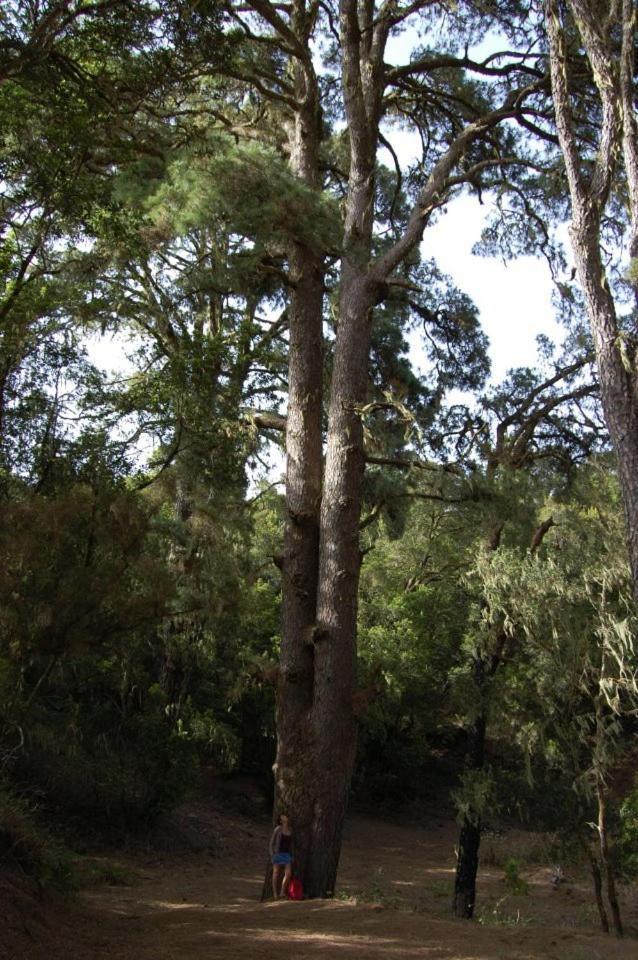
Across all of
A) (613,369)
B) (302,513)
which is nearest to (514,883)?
(302,513)

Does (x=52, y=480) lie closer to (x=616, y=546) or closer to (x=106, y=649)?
(x=106, y=649)

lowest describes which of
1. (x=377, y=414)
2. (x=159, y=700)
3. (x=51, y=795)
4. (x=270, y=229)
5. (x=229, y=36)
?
→ (x=51, y=795)

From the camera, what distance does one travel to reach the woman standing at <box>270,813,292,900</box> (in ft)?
28.0

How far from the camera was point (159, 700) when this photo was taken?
15531 millimetres

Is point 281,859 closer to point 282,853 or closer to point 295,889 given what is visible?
point 282,853

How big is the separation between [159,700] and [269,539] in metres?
4.28

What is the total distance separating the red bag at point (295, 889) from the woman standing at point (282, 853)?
0.05m

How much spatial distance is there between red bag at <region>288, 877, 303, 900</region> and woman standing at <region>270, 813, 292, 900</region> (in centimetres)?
5

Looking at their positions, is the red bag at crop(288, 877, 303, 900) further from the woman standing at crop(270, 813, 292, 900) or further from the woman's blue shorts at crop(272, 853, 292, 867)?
the woman's blue shorts at crop(272, 853, 292, 867)

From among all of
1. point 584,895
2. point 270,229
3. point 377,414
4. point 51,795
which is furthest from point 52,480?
point 584,895

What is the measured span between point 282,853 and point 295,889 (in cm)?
38

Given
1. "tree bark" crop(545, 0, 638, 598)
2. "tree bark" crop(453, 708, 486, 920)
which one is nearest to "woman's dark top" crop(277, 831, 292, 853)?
"tree bark" crop(453, 708, 486, 920)

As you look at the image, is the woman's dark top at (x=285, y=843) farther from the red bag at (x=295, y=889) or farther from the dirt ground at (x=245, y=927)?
the dirt ground at (x=245, y=927)

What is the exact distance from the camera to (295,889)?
8.55 metres
